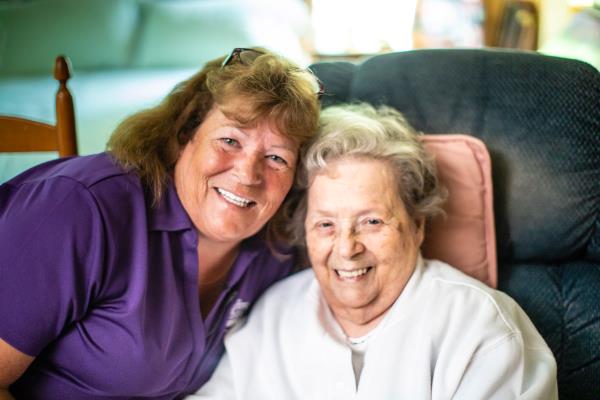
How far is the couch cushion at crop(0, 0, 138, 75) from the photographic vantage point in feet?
10.2

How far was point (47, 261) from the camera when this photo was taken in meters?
1.09

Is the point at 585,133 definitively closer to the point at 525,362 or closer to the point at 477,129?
the point at 477,129

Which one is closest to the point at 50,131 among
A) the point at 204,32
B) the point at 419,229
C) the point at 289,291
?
the point at 289,291

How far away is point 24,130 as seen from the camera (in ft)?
5.43

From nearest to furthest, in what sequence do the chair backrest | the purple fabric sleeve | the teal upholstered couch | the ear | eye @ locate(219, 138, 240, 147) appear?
the purple fabric sleeve < eye @ locate(219, 138, 240, 147) < the ear < the chair backrest < the teal upholstered couch

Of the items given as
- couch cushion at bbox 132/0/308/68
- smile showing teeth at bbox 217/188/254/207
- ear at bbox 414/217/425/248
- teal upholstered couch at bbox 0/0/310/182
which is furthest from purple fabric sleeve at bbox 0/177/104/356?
couch cushion at bbox 132/0/308/68

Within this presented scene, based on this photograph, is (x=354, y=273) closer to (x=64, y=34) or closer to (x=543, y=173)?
(x=543, y=173)

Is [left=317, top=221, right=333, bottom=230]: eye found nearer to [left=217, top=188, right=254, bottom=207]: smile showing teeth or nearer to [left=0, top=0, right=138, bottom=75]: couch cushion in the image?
[left=217, top=188, right=254, bottom=207]: smile showing teeth

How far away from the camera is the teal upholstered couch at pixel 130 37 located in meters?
3.09

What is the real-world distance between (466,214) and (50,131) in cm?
114

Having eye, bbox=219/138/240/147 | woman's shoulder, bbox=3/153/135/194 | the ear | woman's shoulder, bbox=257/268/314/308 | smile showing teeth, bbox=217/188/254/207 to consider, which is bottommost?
woman's shoulder, bbox=257/268/314/308

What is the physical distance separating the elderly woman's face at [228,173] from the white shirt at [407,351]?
0.27 meters

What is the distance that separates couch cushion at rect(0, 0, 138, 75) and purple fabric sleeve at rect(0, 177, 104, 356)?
2227mm

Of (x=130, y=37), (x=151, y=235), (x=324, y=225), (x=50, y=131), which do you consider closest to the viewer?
(x=151, y=235)
